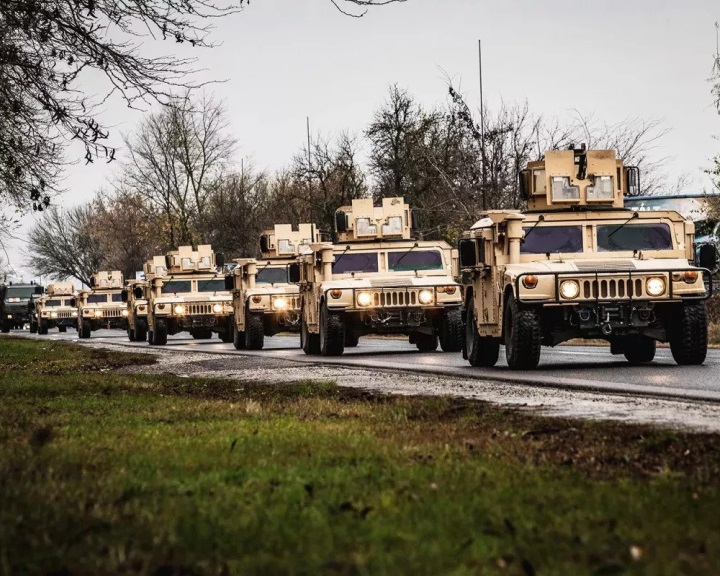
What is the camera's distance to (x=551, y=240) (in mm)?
17703

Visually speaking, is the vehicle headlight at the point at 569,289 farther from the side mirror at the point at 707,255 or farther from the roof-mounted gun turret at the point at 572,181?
the roof-mounted gun turret at the point at 572,181

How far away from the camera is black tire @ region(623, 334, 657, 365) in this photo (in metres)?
18.3

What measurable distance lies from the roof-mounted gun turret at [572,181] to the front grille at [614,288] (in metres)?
2.13

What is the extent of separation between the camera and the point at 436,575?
163 inches

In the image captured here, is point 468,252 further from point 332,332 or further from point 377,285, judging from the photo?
point 332,332

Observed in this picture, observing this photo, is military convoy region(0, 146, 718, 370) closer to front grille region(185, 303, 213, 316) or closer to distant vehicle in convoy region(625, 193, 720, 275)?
front grille region(185, 303, 213, 316)

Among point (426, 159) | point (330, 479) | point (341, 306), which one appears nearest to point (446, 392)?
point (330, 479)

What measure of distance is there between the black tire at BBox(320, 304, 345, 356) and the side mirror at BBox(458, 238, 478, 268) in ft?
18.2

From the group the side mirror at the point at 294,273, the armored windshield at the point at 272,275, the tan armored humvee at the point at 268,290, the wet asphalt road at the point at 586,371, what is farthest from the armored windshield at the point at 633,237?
the armored windshield at the point at 272,275

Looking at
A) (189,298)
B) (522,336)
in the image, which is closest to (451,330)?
(522,336)

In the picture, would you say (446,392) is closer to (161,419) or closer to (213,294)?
(161,419)

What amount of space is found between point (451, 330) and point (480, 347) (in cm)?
566

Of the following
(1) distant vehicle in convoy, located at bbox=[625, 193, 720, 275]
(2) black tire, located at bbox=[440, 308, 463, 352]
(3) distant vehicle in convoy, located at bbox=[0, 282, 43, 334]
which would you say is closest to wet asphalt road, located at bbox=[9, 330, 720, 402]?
(2) black tire, located at bbox=[440, 308, 463, 352]

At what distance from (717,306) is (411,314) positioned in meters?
13.6
